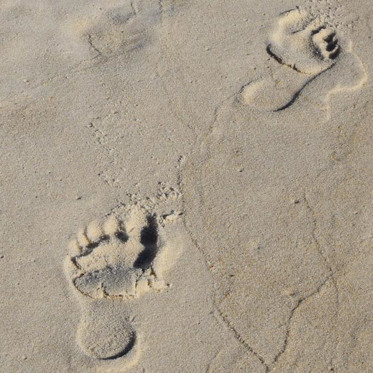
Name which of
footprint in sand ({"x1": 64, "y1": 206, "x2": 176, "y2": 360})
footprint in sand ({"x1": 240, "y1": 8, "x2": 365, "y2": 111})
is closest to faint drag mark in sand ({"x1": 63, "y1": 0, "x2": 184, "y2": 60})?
footprint in sand ({"x1": 240, "y1": 8, "x2": 365, "y2": 111})

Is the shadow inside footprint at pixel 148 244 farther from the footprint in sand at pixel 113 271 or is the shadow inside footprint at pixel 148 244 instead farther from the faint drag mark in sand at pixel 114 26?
the faint drag mark in sand at pixel 114 26

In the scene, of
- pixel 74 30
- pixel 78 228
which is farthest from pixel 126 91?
pixel 78 228

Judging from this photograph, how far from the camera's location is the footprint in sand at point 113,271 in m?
2.59

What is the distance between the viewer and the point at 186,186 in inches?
119

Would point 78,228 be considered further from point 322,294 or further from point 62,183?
point 322,294

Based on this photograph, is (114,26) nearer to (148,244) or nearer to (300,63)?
(300,63)

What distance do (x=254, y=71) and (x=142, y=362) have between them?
5.25 ft

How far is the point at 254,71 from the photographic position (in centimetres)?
351

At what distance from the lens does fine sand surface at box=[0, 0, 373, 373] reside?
2.59m

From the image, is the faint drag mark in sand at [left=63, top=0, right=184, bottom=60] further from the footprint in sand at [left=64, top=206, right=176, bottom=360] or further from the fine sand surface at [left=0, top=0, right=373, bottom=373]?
the footprint in sand at [left=64, top=206, right=176, bottom=360]

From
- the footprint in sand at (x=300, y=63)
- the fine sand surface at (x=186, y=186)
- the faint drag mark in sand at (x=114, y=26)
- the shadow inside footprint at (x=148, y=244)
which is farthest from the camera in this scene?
the faint drag mark in sand at (x=114, y=26)

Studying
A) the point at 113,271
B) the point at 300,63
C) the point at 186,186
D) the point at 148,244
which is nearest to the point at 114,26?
the point at 300,63

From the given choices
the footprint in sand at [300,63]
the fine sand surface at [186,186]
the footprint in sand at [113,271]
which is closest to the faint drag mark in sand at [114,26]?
the fine sand surface at [186,186]

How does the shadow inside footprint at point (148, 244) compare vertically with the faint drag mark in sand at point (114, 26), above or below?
below
